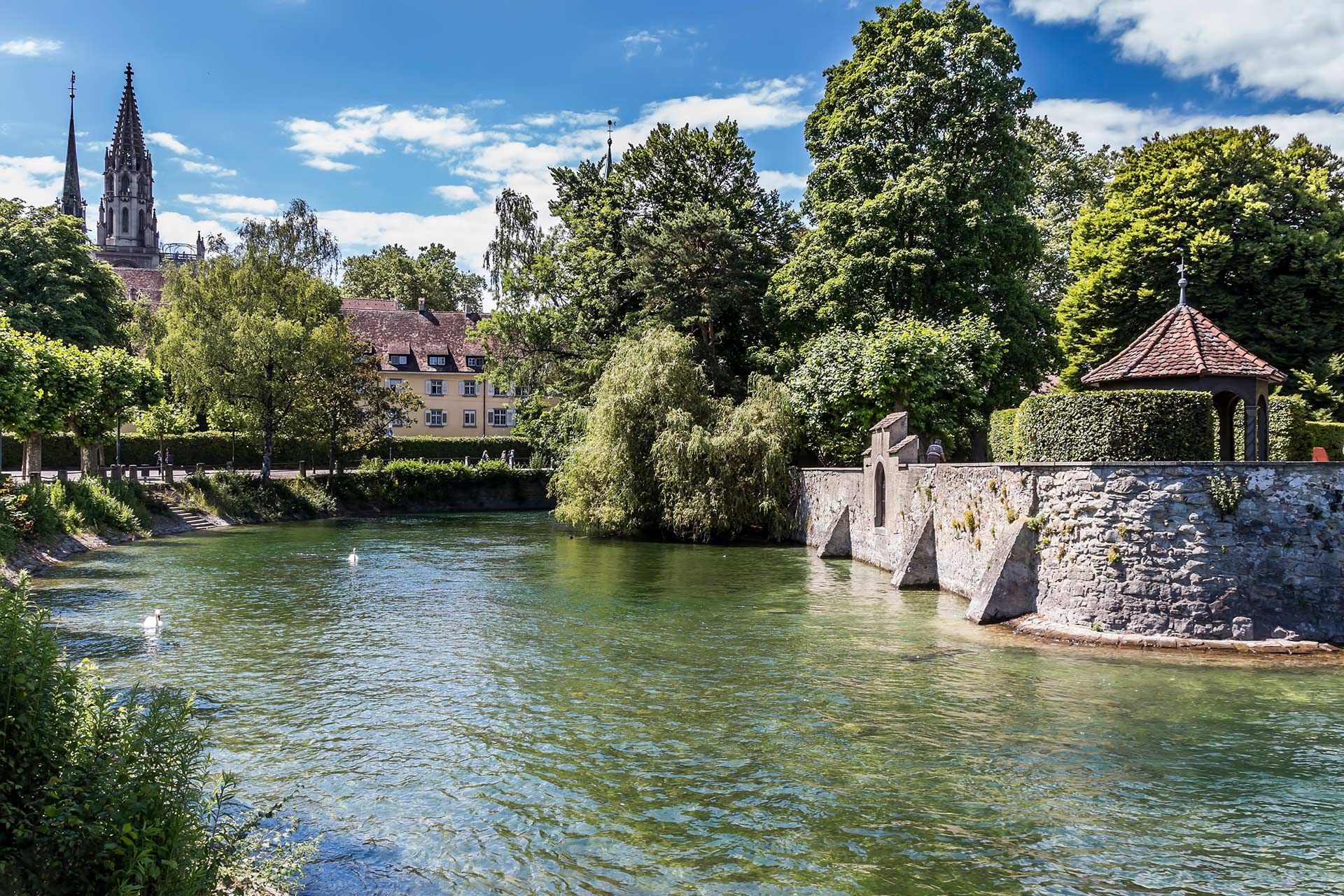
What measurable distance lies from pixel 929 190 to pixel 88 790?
106 ft

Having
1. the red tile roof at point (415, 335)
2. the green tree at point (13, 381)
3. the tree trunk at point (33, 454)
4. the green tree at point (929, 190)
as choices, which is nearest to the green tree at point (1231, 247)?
the green tree at point (929, 190)

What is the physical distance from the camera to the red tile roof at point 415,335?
3105 inches

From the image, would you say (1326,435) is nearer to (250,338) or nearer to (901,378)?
(901,378)

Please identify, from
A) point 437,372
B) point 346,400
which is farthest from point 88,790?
point 437,372

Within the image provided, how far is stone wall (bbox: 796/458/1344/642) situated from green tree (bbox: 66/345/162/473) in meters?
31.0

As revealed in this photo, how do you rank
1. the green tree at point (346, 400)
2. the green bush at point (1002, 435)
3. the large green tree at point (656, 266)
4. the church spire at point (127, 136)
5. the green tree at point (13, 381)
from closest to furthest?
1. the green tree at point (13, 381)
2. the green bush at point (1002, 435)
3. the large green tree at point (656, 266)
4. the green tree at point (346, 400)
5. the church spire at point (127, 136)

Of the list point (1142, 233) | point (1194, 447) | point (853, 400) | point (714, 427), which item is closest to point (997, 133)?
point (1142, 233)

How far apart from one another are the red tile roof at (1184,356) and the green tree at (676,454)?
45.1ft

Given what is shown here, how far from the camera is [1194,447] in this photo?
58.9 ft

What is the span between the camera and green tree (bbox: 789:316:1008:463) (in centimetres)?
3167

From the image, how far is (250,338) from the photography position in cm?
4634

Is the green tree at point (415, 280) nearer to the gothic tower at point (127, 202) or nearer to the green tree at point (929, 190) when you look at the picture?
the gothic tower at point (127, 202)

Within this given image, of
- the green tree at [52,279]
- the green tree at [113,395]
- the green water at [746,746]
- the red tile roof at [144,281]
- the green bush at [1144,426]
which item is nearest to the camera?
the green water at [746,746]

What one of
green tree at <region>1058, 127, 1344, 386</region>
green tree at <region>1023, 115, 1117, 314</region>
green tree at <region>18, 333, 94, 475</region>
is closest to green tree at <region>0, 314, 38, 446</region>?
green tree at <region>18, 333, 94, 475</region>
